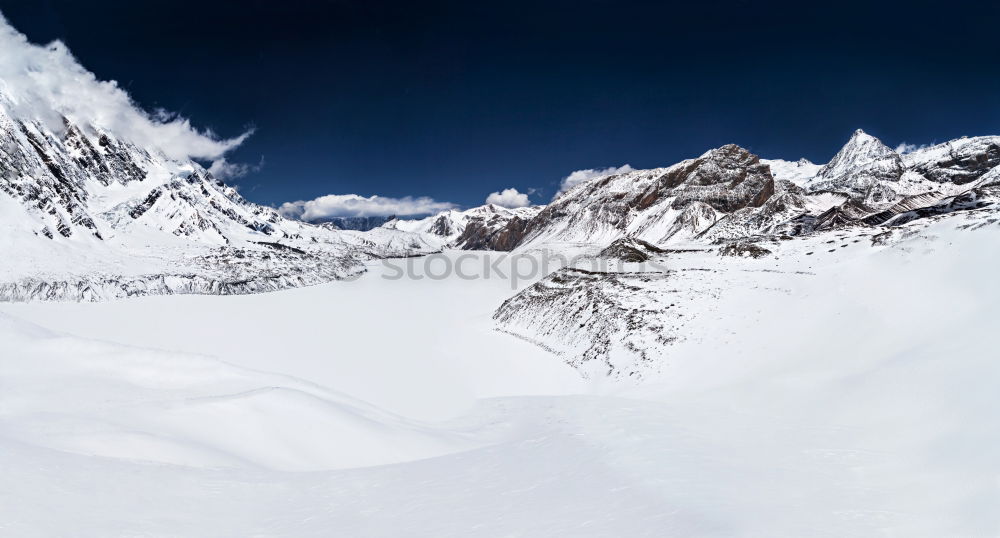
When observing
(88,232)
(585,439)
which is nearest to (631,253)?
(585,439)

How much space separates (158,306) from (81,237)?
Result: 76983 mm

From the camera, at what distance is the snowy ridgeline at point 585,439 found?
955 centimetres

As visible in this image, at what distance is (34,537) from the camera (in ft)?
24.8

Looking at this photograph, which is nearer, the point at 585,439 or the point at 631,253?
the point at 585,439

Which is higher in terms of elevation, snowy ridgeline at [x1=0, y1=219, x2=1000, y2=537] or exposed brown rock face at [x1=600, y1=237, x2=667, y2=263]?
exposed brown rock face at [x1=600, y1=237, x2=667, y2=263]

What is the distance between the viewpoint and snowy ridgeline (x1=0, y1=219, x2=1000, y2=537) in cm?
955

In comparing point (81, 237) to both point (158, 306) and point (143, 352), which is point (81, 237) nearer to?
point (158, 306)

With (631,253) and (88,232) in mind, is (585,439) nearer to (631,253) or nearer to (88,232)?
(631,253)

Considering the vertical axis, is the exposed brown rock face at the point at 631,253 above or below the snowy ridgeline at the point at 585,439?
above

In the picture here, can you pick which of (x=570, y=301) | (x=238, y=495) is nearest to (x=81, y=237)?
(x=570, y=301)

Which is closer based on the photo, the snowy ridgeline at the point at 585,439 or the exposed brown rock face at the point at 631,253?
the snowy ridgeline at the point at 585,439

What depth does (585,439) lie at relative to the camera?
17.1 meters

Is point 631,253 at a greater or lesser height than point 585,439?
greater

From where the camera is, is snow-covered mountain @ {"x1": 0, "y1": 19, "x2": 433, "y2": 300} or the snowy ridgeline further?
snow-covered mountain @ {"x1": 0, "y1": 19, "x2": 433, "y2": 300}
